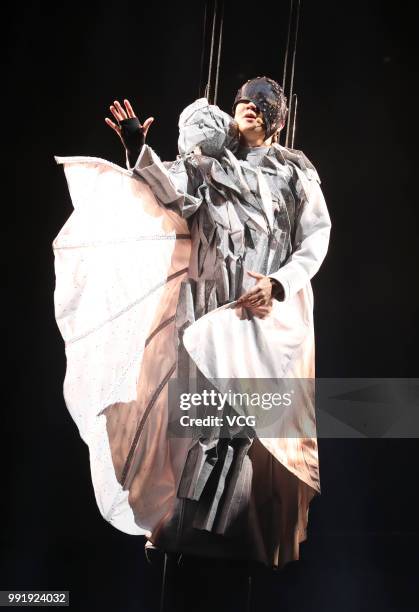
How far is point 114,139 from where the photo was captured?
2895 millimetres

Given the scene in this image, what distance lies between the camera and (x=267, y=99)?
246cm

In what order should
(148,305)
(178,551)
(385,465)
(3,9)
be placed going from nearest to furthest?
(178,551), (148,305), (3,9), (385,465)

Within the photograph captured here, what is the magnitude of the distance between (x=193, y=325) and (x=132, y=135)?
0.46 m

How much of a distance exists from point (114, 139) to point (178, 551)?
4.13 feet

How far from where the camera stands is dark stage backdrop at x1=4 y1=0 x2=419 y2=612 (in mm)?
2658

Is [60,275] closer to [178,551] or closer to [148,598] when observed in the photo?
[178,551]

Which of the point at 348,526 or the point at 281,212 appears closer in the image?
the point at 281,212

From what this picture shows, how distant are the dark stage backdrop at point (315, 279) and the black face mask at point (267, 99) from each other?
Result: 421mm

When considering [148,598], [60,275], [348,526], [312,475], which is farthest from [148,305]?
[348,526]

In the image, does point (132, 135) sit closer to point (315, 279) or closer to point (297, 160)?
point (297, 160)

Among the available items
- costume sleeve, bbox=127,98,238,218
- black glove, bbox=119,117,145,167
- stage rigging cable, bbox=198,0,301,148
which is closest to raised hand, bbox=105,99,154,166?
black glove, bbox=119,117,145,167

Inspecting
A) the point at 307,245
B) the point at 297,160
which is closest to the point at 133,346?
the point at 307,245

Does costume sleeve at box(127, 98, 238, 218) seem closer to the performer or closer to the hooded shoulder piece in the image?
the performer

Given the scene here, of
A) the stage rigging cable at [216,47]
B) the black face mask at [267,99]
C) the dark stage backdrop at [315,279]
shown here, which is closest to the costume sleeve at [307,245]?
the black face mask at [267,99]
